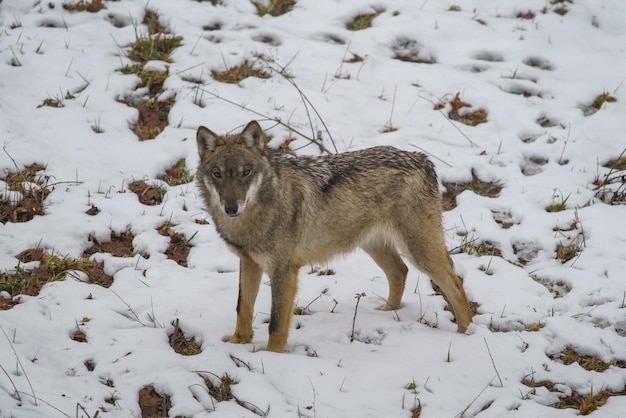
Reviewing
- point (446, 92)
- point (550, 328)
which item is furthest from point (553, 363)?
point (446, 92)

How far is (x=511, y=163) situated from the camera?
27.9 ft

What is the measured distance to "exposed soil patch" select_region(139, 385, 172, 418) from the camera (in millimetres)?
4359

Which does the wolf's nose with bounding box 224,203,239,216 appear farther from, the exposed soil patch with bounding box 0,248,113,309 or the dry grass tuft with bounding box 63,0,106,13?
the dry grass tuft with bounding box 63,0,106,13

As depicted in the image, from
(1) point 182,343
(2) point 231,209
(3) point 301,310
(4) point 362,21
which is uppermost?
(2) point 231,209

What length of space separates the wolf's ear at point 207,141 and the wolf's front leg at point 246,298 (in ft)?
3.43

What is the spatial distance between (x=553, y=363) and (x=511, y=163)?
153 inches

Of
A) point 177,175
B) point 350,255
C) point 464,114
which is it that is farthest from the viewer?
point 464,114

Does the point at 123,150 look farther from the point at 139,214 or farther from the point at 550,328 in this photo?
the point at 550,328

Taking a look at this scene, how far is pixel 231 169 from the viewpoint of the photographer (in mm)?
5219

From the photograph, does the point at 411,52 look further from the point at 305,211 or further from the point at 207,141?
the point at 207,141

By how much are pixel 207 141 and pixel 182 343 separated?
72.6 inches

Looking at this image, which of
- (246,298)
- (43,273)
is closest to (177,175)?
(43,273)

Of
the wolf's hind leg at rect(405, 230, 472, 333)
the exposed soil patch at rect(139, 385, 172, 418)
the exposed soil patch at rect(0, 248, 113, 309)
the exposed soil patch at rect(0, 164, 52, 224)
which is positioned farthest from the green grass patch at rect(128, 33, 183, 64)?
the exposed soil patch at rect(139, 385, 172, 418)

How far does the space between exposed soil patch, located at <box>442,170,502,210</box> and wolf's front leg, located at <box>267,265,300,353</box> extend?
3269mm
